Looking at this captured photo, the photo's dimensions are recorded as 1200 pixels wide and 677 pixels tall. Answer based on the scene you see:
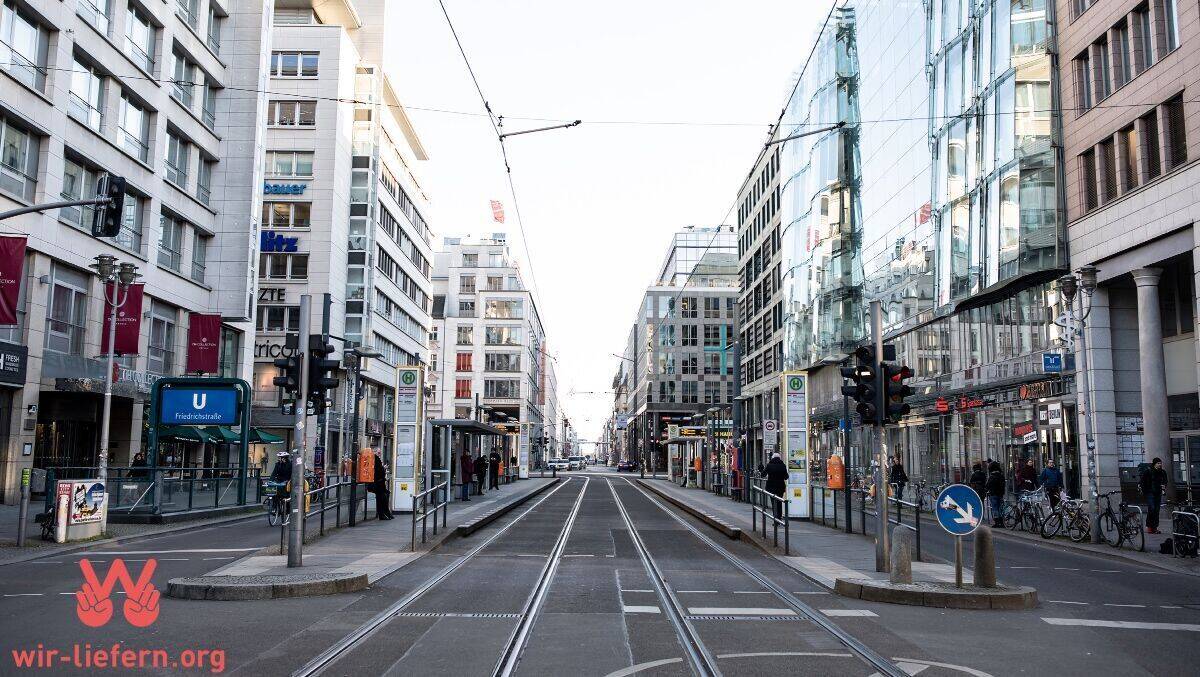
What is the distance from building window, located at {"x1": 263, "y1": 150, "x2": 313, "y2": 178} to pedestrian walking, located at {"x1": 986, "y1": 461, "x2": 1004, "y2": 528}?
1889 inches

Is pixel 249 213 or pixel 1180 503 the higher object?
pixel 249 213

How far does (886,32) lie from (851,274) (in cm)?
1239

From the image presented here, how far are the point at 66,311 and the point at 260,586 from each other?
2629cm

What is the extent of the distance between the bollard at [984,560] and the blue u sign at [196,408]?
72.0 feet

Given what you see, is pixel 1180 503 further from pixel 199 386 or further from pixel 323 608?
pixel 199 386

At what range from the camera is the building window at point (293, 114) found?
62.7 metres

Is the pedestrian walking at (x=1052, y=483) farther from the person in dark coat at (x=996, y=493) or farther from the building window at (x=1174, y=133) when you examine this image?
the building window at (x=1174, y=133)

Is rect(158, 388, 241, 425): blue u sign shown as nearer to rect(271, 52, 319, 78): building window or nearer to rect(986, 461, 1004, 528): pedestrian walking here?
rect(986, 461, 1004, 528): pedestrian walking

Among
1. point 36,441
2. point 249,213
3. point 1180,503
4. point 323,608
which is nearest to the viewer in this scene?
point 323,608

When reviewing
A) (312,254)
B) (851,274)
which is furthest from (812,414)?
(312,254)

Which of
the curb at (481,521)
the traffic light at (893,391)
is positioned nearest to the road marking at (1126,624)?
the traffic light at (893,391)

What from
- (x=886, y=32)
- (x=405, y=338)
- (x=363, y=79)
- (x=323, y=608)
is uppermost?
(x=363, y=79)

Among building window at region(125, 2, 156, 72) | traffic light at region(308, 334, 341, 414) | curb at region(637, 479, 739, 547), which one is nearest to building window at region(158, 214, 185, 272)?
building window at region(125, 2, 156, 72)

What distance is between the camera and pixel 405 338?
8019 cm
